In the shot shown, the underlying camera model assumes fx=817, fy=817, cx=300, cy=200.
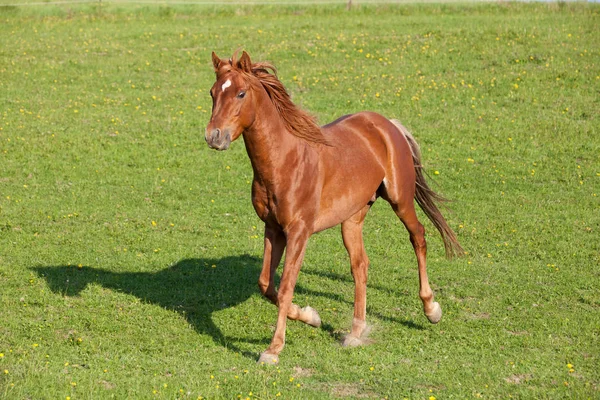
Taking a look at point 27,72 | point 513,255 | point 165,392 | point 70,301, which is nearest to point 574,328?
point 513,255

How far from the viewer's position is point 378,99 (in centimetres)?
1841

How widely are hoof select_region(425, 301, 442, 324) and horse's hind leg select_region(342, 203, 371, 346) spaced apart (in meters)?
0.70

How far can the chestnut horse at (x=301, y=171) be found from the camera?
6.95 metres

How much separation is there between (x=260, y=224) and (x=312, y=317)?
14.3ft

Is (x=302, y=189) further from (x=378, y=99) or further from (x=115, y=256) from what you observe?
(x=378, y=99)

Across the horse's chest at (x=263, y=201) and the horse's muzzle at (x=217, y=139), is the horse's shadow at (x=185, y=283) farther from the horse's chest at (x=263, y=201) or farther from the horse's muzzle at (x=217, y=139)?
the horse's muzzle at (x=217, y=139)

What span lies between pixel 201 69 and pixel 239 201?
8363mm

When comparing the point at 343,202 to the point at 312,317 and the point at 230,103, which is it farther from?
the point at 230,103

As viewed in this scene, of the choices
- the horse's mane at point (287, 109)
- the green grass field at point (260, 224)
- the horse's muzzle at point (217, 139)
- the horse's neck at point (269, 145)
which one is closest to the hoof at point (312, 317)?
the green grass field at point (260, 224)

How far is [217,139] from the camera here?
259 inches

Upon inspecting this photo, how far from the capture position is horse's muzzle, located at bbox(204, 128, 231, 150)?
655 cm

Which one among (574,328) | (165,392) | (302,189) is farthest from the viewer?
(574,328)

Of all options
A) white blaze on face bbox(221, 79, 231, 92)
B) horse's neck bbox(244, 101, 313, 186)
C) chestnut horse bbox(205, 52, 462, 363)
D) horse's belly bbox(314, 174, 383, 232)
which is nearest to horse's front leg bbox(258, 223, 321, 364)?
chestnut horse bbox(205, 52, 462, 363)

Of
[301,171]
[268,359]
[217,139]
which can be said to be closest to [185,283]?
[268,359]
